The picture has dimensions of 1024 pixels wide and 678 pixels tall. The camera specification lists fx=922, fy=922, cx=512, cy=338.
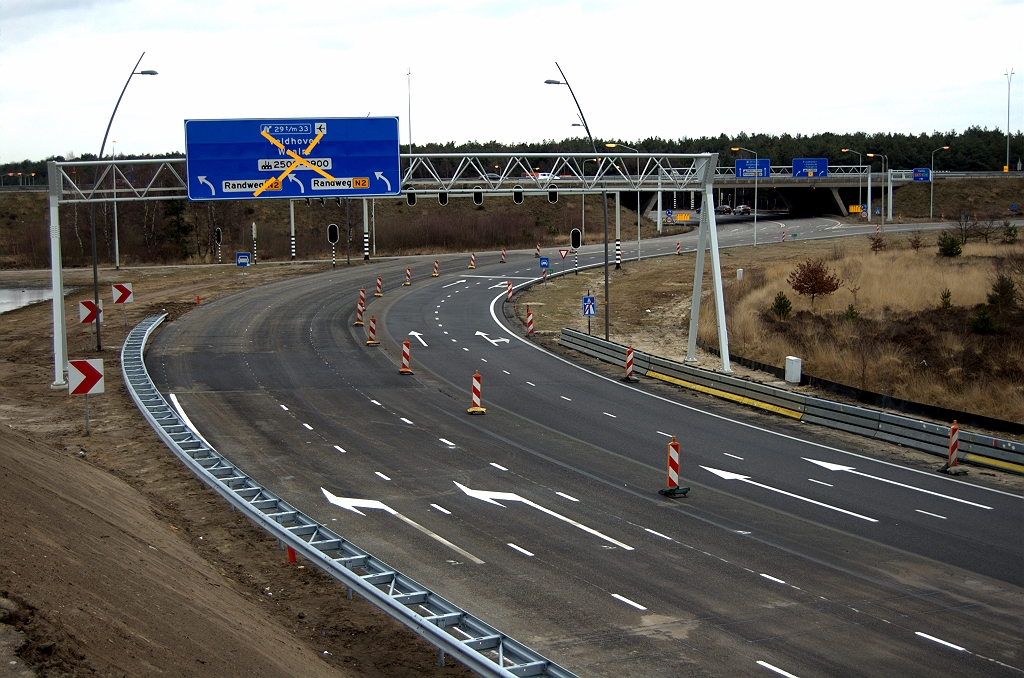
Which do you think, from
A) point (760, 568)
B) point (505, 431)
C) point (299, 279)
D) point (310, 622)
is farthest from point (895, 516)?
point (299, 279)

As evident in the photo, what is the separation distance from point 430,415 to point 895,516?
1251cm

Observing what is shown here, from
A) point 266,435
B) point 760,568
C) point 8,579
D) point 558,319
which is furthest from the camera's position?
point 558,319

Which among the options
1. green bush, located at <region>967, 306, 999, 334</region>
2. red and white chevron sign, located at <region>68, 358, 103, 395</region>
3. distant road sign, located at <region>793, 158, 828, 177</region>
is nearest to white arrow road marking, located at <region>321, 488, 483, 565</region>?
red and white chevron sign, located at <region>68, 358, 103, 395</region>

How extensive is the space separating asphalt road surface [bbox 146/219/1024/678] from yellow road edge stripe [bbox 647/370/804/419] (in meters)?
0.52

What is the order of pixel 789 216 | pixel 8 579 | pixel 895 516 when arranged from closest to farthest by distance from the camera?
pixel 8 579
pixel 895 516
pixel 789 216

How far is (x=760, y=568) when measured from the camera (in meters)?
14.7

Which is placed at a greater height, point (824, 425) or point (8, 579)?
point (8, 579)

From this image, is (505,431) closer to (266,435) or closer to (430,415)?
(430,415)

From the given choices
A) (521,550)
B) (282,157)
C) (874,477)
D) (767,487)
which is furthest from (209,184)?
(874,477)

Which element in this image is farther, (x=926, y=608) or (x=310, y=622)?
(x=926, y=608)

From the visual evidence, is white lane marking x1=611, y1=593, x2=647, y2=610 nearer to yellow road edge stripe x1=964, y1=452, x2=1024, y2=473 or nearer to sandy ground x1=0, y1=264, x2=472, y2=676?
sandy ground x1=0, y1=264, x2=472, y2=676

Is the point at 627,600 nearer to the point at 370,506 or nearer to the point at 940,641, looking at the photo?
the point at 940,641

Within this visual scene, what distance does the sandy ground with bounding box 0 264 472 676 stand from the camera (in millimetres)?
9070

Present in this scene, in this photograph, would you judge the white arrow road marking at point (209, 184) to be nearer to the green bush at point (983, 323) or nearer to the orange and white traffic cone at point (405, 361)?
the orange and white traffic cone at point (405, 361)
